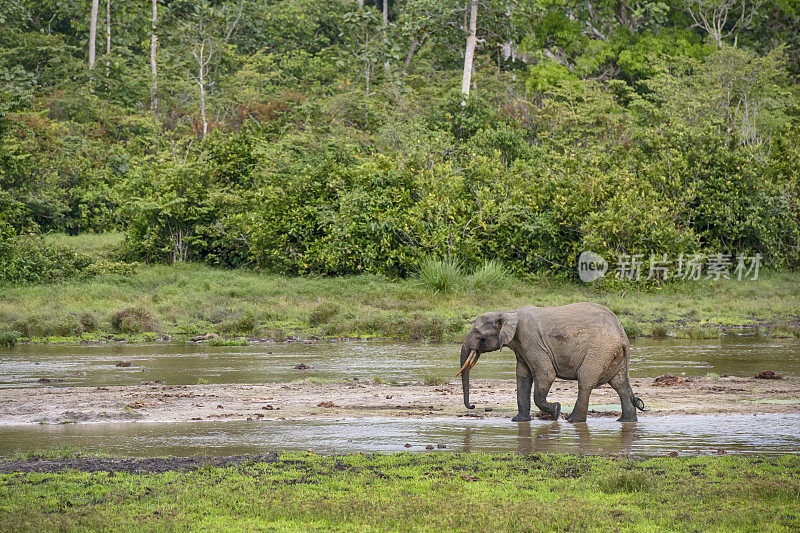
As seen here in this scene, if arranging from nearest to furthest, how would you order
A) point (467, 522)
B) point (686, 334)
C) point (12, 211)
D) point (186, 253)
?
point (467, 522) → point (686, 334) → point (12, 211) → point (186, 253)

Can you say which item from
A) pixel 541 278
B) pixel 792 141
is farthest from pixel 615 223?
pixel 792 141

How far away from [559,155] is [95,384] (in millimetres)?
21355

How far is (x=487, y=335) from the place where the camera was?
39.7ft

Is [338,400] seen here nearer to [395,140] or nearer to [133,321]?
[133,321]

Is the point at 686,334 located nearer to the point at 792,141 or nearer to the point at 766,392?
the point at 766,392

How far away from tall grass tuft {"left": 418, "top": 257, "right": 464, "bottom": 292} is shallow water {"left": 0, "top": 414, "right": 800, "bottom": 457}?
47.7ft

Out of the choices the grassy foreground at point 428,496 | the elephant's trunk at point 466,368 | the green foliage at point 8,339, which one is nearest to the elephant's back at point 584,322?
the elephant's trunk at point 466,368

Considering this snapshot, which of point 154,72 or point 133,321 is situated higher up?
point 154,72

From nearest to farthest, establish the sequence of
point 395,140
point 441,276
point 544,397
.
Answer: point 544,397, point 441,276, point 395,140

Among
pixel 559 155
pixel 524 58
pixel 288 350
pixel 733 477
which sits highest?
pixel 524 58

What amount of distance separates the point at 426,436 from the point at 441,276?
15809mm

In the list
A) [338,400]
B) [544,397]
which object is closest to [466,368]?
[544,397]

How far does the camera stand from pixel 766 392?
1384cm

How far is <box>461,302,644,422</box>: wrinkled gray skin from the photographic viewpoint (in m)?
11.8
